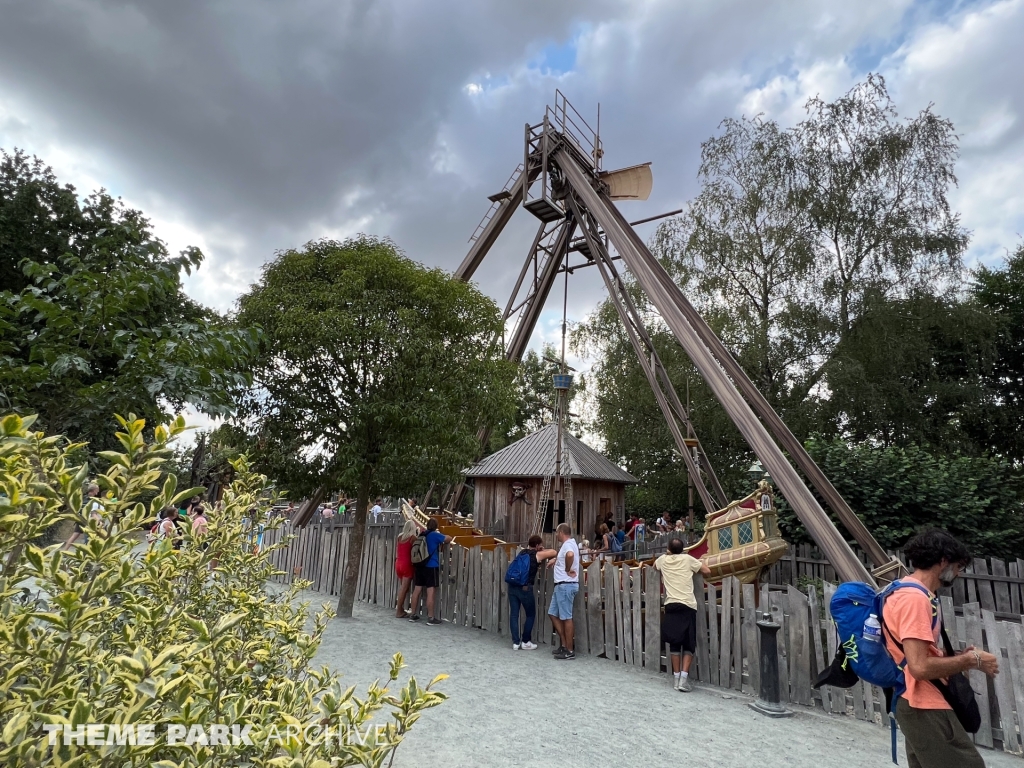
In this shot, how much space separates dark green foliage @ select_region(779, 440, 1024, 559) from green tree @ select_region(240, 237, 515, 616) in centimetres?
750

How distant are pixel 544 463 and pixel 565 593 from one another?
1094 cm

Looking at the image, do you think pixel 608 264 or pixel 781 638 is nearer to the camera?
pixel 781 638

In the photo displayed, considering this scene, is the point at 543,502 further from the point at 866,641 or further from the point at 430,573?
the point at 866,641

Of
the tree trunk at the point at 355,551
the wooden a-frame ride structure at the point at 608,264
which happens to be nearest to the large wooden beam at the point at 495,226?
the wooden a-frame ride structure at the point at 608,264

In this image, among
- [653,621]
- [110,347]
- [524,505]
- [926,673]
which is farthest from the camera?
[524,505]

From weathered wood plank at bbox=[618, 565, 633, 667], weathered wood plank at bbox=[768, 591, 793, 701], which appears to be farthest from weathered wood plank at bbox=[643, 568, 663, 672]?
weathered wood plank at bbox=[768, 591, 793, 701]

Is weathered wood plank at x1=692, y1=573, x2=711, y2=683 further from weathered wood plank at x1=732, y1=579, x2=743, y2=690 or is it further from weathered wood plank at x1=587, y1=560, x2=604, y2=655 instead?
weathered wood plank at x1=587, y1=560, x2=604, y2=655

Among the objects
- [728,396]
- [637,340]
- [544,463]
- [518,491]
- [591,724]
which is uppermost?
[637,340]

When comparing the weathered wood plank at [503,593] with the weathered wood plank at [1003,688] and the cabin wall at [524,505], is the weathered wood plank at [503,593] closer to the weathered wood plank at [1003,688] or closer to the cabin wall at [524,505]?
the weathered wood plank at [1003,688]

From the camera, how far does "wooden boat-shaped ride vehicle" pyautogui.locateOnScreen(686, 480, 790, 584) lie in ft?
29.4

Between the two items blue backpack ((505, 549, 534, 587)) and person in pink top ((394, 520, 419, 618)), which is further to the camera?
person in pink top ((394, 520, 419, 618))

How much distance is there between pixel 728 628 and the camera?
639 centimetres

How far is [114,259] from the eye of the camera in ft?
16.8

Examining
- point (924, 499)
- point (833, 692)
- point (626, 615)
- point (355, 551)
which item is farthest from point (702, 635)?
point (924, 499)
